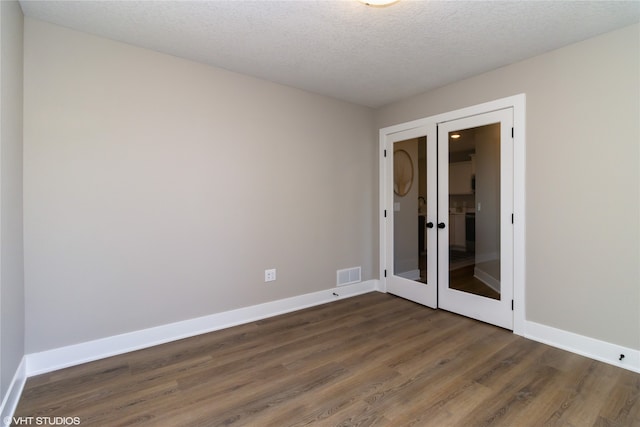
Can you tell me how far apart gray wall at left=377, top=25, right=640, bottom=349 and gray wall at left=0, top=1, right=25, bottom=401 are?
381 cm

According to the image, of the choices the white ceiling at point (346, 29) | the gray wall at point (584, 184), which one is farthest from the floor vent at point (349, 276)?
the white ceiling at point (346, 29)

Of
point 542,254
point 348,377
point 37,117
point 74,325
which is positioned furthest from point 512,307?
point 37,117

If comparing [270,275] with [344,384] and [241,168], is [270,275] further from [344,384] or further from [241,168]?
[344,384]

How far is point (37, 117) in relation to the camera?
84.3 inches

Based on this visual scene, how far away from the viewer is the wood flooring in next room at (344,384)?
→ 67.6 inches

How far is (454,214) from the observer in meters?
3.34

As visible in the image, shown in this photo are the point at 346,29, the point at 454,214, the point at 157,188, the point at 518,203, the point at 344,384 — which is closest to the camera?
the point at 344,384

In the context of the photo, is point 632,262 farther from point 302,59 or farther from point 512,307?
point 302,59

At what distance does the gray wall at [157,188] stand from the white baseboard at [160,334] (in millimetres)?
66

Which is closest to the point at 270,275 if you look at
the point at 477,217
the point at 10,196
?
the point at 10,196

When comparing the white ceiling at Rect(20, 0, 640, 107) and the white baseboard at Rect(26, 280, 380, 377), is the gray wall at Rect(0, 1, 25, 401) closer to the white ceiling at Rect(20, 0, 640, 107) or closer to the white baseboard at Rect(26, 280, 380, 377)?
the white baseboard at Rect(26, 280, 380, 377)

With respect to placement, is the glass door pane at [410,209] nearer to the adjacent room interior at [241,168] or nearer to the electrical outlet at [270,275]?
the adjacent room interior at [241,168]

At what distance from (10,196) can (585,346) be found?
14.1ft

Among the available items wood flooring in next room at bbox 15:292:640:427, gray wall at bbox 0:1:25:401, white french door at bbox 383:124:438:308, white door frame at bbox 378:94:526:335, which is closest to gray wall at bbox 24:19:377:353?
gray wall at bbox 0:1:25:401
